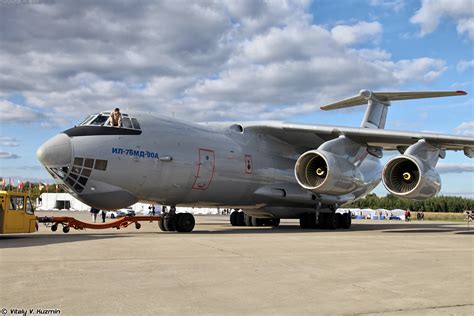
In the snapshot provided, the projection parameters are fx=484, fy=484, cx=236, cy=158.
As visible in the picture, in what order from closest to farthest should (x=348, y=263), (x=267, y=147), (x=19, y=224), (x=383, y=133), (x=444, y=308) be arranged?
(x=444, y=308) → (x=348, y=263) → (x=19, y=224) → (x=383, y=133) → (x=267, y=147)

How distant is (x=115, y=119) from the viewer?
12414 millimetres

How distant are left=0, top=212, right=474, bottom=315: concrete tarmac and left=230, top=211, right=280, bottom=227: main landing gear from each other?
11.0 m

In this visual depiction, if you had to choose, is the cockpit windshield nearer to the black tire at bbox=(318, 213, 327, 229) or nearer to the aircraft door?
the aircraft door

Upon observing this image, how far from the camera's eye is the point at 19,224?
34.6 feet

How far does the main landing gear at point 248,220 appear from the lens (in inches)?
773

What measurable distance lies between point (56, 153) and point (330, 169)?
7381mm

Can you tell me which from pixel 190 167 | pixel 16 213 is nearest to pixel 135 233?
pixel 190 167

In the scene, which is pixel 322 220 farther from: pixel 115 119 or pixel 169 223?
pixel 115 119

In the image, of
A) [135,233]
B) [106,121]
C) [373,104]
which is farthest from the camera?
[373,104]

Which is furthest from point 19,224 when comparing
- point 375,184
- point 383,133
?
point 375,184

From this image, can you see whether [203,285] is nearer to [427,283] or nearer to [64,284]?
[64,284]

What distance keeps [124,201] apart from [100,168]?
3.84ft

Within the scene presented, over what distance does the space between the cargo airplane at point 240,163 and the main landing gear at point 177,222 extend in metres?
0.03

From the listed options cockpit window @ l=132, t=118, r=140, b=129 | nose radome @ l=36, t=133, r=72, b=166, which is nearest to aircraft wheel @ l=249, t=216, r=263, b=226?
cockpit window @ l=132, t=118, r=140, b=129
